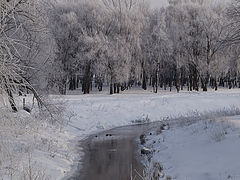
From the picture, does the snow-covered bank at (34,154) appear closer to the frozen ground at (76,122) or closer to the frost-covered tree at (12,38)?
the frozen ground at (76,122)

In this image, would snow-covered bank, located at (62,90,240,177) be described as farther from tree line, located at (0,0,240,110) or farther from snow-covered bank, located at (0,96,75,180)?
tree line, located at (0,0,240,110)

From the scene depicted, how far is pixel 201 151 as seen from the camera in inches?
466

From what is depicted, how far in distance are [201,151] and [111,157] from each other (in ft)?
13.9

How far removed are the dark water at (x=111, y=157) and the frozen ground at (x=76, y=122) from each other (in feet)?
2.38

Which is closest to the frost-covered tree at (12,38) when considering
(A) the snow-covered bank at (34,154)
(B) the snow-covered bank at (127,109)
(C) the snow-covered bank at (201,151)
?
(A) the snow-covered bank at (34,154)

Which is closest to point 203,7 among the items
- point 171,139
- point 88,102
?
point 88,102

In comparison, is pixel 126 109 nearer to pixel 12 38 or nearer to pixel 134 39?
pixel 134 39

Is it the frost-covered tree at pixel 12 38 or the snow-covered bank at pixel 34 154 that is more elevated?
the frost-covered tree at pixel 12 38

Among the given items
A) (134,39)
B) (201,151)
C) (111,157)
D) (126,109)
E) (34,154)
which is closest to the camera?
(201,151)

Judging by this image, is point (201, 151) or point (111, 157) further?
point (111, 157)

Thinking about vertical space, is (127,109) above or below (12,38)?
below

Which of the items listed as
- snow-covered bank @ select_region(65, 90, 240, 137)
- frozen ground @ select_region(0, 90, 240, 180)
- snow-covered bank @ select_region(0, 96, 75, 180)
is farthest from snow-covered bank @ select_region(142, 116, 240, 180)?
snow-covered bank @ select_region(65, 90, 240, 137)

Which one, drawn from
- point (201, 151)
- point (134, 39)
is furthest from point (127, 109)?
point (134, 39)

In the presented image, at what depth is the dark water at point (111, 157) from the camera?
1162 centimetres
